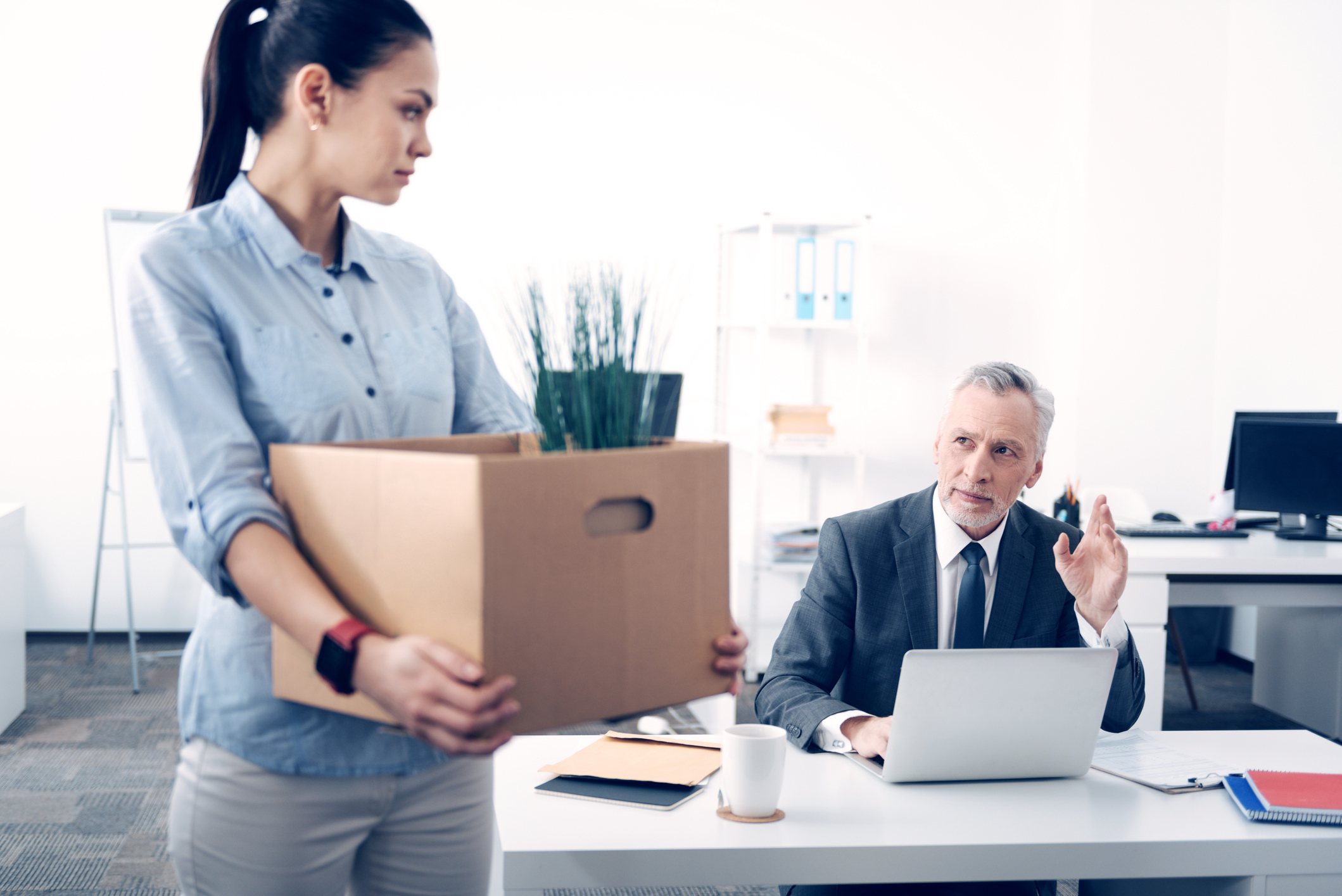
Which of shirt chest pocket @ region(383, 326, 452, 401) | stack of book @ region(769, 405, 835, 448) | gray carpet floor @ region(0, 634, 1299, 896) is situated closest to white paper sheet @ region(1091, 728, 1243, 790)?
gray carpet floor @ region(0, 634, 1299, 896)

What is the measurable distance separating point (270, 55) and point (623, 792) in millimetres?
920

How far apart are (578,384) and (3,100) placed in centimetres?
494

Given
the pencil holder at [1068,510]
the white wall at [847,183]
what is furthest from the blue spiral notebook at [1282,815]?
the white wall at [847,183]

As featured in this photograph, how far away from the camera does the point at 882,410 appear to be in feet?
16.5

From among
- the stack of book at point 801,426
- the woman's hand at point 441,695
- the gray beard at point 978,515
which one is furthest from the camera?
the stack of book at point 801,426

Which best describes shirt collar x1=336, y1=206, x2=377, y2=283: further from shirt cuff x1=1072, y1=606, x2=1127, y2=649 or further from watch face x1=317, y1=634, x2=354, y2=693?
shirt cuff x1=1072, y1=606, x2=1127, y2=649

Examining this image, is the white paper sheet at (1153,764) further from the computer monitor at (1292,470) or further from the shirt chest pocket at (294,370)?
the computer monitor at (1292,470)

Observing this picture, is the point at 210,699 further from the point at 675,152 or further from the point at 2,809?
the point at 675,152

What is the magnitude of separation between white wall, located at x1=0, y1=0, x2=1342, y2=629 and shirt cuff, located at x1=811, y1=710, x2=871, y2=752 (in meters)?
3.26

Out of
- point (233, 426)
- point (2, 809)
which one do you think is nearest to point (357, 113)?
point (233, 426)

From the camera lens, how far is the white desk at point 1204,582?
10.0 feet

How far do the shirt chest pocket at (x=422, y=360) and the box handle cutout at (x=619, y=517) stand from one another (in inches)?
11.5

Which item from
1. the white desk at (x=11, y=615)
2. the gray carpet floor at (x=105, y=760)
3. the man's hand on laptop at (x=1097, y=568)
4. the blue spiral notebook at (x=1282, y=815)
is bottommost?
the gray carpet floor at (x=105, y=760)

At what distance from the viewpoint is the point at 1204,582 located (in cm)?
319
